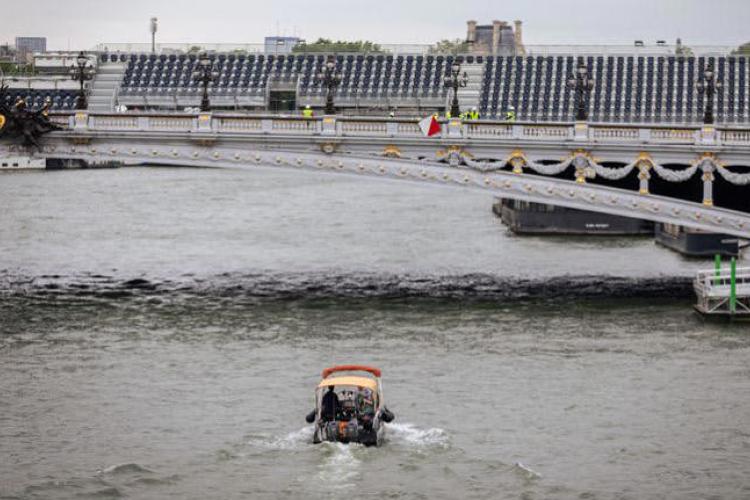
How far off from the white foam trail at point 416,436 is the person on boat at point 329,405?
56.1 inches

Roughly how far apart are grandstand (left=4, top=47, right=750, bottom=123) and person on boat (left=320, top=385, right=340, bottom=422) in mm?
52476

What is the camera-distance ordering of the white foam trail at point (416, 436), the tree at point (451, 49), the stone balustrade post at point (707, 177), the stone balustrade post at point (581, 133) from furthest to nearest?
the tree at point (451, 49), the stone balustrade post at point (581, 133), the stone balustrade post at point (707, 177), the white foam trail at point (416, 436)

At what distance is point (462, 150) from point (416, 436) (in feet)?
73.2

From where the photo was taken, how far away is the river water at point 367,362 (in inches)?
1419

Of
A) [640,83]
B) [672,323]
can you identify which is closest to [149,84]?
[640,83]

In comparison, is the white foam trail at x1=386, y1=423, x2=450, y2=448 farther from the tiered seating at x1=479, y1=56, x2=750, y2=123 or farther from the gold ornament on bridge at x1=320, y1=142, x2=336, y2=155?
the tiered seating at x1=479, y1=56, x2=750, y2=123

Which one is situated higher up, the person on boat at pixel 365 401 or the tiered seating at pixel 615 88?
the tiered seating at pixel 615 88

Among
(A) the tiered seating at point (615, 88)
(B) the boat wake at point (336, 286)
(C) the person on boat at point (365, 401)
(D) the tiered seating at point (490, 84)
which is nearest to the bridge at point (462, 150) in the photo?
(B) the boat wake at point (336, 286)

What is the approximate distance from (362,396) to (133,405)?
6.59m

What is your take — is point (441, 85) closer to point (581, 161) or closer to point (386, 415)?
point (581, 161)

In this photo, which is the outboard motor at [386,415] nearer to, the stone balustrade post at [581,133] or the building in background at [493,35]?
the stone balustrade post at [581,133]

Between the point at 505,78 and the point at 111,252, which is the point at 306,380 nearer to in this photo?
the point at 111,252

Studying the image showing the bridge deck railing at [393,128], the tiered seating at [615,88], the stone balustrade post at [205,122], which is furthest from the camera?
the tiered seating at [615,88]

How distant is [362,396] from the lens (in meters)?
39.4
